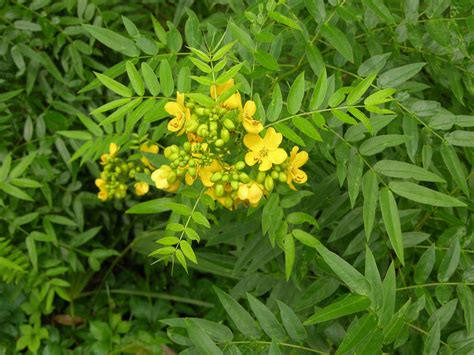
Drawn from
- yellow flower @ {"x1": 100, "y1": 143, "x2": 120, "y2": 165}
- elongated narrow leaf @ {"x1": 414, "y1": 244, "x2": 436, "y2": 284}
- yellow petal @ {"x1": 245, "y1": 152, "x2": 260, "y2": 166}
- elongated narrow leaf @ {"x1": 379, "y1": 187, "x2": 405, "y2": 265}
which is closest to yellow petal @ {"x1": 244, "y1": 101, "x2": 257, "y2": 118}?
yellow petal @ {"x1": 245, "y1": 152, "x2": 260, "y2": 166}

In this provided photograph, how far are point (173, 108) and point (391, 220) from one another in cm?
69

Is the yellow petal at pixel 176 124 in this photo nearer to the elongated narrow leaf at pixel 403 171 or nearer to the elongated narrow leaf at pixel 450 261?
the elongated narrow leaf at pixel 403 171

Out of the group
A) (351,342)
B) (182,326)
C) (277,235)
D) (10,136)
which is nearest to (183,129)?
(277,235)

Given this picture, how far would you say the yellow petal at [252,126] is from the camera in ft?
4.89

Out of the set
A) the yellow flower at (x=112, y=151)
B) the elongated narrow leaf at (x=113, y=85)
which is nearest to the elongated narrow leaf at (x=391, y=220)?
the elongated narrow leaf at (x=113, y=85)

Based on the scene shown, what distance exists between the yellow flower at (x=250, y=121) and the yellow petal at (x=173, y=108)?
195 millimetres

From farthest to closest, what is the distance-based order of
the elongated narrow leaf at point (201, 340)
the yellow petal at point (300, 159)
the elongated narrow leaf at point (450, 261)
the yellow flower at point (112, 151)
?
the yellow flower at point (112, 151) → the elongated narrow leaf at point (450, 261) → the yellow petal at point (300, 159) → the elongated narrow leaf at point (201, 340)

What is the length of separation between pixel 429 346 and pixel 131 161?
A: 1453mm

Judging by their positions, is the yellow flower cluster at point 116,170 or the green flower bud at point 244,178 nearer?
Result: the green flower bud at point 244,178

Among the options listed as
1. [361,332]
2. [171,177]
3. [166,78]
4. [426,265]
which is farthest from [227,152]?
[426,265]

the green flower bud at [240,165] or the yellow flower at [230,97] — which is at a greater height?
the yellow flower at [230,97]

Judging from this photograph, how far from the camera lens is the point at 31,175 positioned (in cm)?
271

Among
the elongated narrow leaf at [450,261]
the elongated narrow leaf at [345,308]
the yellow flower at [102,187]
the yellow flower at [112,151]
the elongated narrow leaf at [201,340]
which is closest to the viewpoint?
the elongated narrow leaf at [345,308]

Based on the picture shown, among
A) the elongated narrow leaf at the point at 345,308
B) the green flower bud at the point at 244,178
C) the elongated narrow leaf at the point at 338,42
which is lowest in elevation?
the elongated narrow leaf at the point at 345,308
